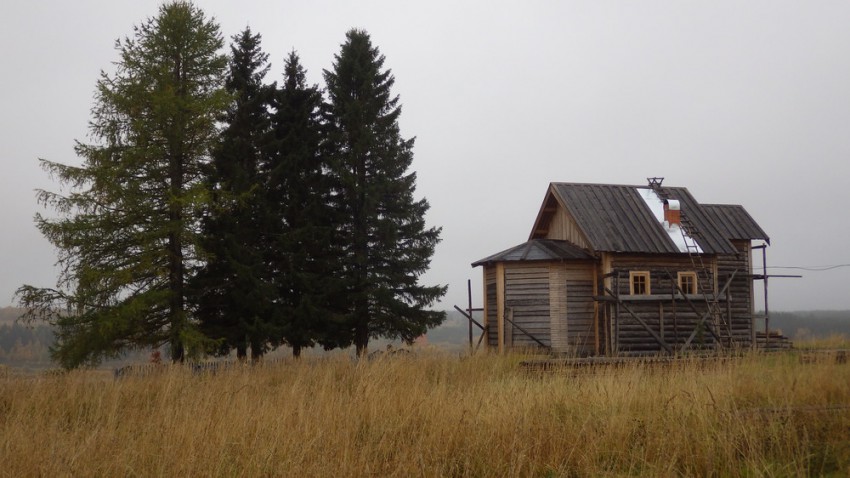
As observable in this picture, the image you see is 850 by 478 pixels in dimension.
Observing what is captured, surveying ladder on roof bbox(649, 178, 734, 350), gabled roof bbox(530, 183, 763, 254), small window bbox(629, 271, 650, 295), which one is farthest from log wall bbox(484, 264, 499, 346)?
ladder on roof bbox(649, 178, 734, 350)

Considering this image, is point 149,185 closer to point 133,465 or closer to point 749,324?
point 133,465

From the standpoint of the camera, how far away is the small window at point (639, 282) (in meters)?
22.9

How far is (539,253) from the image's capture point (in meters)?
23.3

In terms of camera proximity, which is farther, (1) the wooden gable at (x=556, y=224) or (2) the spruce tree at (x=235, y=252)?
(1) the wooden gable at (x=556, y=224)

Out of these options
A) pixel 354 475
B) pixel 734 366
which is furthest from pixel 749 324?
pixel 354 475

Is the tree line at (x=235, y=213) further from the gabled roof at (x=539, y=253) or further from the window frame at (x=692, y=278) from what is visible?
the window frame at (x=692, y=278)

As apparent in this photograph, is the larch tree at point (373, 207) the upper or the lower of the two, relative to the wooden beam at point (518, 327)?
upper

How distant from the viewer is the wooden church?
22.5m

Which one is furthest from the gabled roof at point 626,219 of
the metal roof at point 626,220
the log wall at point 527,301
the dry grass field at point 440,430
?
the dry grass field at point 440,430

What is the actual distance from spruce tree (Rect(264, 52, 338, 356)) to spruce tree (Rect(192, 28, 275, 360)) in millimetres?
537

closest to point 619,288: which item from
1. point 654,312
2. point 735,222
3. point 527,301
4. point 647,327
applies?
point 654,312

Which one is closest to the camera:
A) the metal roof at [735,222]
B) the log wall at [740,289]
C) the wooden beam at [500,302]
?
the wooden beam at [500,302]

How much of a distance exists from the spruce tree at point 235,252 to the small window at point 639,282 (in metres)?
11.9

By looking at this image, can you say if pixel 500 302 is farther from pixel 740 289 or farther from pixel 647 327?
pixel 740 289
